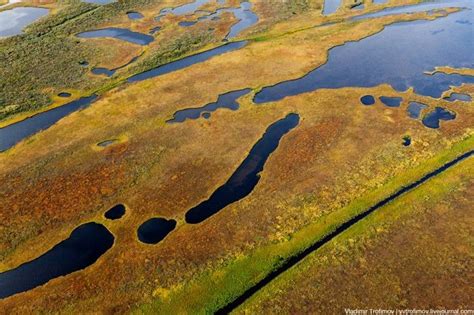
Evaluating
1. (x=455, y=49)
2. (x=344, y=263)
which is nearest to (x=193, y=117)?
(x=344, y=263)

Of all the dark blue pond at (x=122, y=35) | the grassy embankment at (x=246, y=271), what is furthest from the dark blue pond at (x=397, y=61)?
the dark blue pond at (x=122, y=35)

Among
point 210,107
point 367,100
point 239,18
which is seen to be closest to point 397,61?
point 367,100

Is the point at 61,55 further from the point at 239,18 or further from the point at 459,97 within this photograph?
the point at 459,97

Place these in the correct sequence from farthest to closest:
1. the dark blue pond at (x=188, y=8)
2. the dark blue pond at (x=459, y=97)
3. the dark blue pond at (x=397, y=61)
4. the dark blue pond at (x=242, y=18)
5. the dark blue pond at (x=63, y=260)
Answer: the dark blue pond at (x=188, y=8) < the dark blue pond at (x=242, y=18) < the dark blue pond at (x=397, y=61) < the dark blue pond at (x=459, y=97) < the dark blue pond at (x=63, y=260)

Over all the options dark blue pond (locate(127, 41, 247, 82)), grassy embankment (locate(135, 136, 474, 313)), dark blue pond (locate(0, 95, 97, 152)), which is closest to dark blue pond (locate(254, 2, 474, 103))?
dark blue pond (locate(127, 41, 247, 82))

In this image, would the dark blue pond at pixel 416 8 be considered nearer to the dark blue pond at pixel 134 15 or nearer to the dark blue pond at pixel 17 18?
the dark blue pond at pixel 134 15
